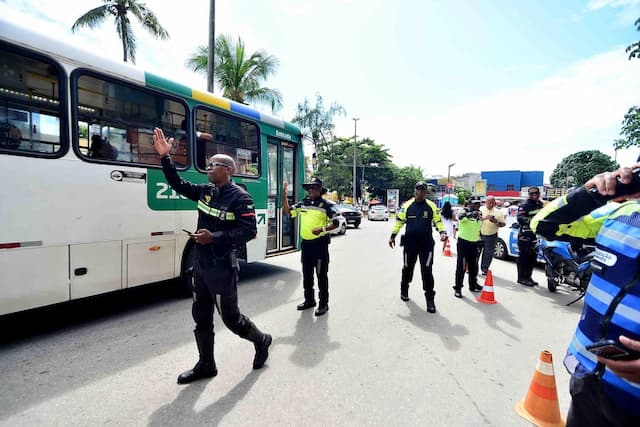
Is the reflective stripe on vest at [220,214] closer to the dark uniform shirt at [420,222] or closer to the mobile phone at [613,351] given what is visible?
the mobile phone at [613,351]

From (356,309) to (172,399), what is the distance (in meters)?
2.82

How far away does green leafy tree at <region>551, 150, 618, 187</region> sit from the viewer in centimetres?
4978

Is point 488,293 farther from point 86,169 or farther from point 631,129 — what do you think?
point 631,129

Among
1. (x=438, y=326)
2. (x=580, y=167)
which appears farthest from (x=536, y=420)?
(x=580, y=167)

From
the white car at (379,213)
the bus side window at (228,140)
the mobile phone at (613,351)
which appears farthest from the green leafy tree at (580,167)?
the mobile phone at (613,351)

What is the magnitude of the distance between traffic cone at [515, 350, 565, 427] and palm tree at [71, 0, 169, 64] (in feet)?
47.3

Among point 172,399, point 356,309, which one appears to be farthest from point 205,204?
point 356,309

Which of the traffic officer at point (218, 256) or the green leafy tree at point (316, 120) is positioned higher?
the green leafy tree at point (316, 120)

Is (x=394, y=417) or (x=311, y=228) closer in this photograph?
(x=394, y=417)

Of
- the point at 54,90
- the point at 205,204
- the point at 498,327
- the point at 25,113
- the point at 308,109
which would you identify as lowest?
the point at 498,327

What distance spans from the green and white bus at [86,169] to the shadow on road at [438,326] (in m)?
3.47

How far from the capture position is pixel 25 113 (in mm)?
3365

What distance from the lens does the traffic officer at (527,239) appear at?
6.15 meters

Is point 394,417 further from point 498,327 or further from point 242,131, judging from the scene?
point 242,131
